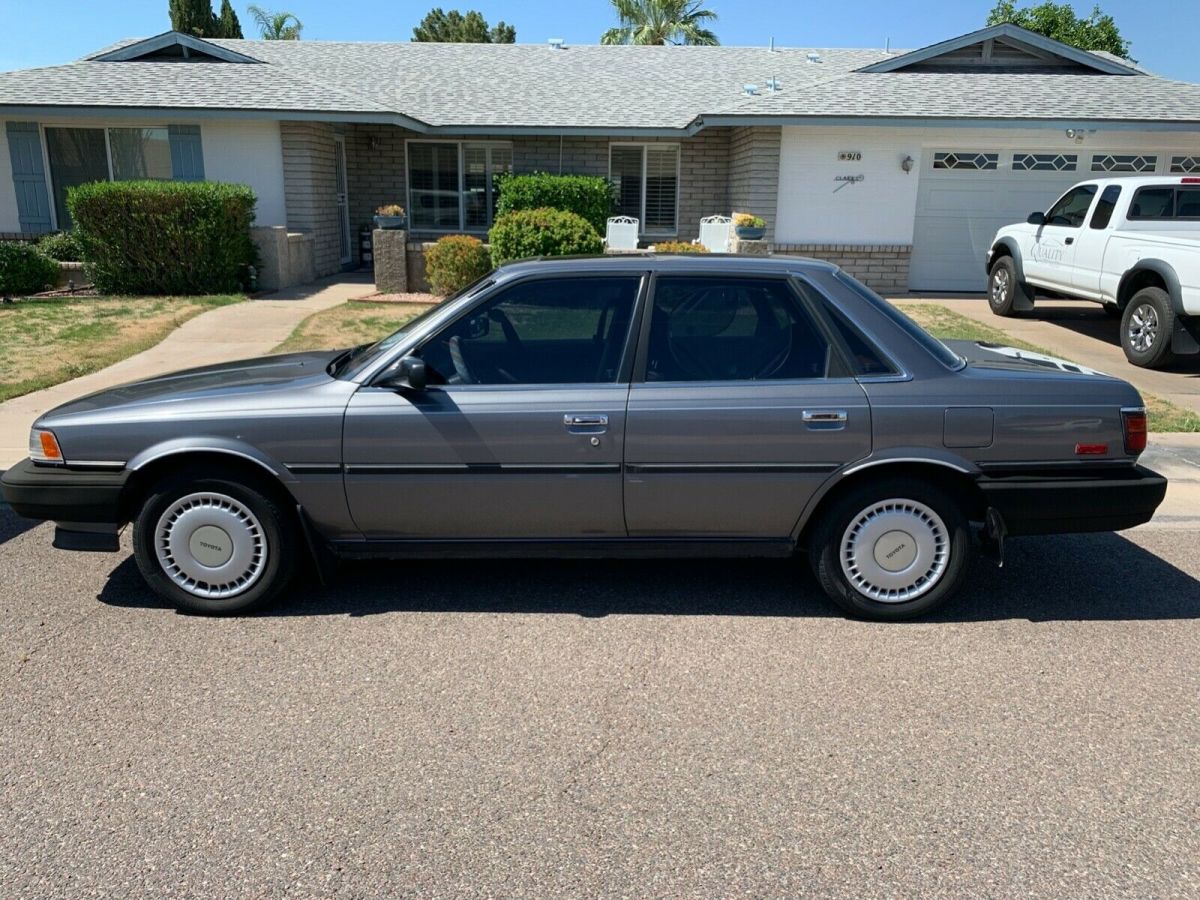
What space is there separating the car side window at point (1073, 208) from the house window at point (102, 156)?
14480mm

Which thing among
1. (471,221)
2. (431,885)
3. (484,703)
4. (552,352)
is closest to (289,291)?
(471,221)

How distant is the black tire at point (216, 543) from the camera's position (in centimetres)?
439

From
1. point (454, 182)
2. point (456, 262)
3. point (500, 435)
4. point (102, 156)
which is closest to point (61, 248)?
point (102, 156)

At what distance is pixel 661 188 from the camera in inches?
787

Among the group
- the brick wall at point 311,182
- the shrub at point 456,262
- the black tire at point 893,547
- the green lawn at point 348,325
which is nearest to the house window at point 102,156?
the brick wall at point 311,182

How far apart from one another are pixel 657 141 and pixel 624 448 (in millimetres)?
16563

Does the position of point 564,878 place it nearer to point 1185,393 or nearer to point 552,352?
point 552,352

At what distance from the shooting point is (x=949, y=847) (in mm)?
2910

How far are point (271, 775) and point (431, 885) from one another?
32.6 inches

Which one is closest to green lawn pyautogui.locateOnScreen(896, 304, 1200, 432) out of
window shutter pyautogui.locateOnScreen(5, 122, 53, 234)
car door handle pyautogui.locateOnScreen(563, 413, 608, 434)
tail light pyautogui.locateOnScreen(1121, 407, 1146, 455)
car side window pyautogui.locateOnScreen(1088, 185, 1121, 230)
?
car side window pyautogui.locateOnScreen(1088, 185, 1121, 230)

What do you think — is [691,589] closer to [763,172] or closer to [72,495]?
[72,495]

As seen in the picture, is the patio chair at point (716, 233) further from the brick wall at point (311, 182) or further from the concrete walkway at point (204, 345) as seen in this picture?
the brick wall at point (311, 182)

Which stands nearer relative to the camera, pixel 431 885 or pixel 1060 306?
pixel 431 885

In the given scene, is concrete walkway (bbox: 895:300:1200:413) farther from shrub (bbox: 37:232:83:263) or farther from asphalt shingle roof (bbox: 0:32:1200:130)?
shrub (bbox: 37:232:83:263)
